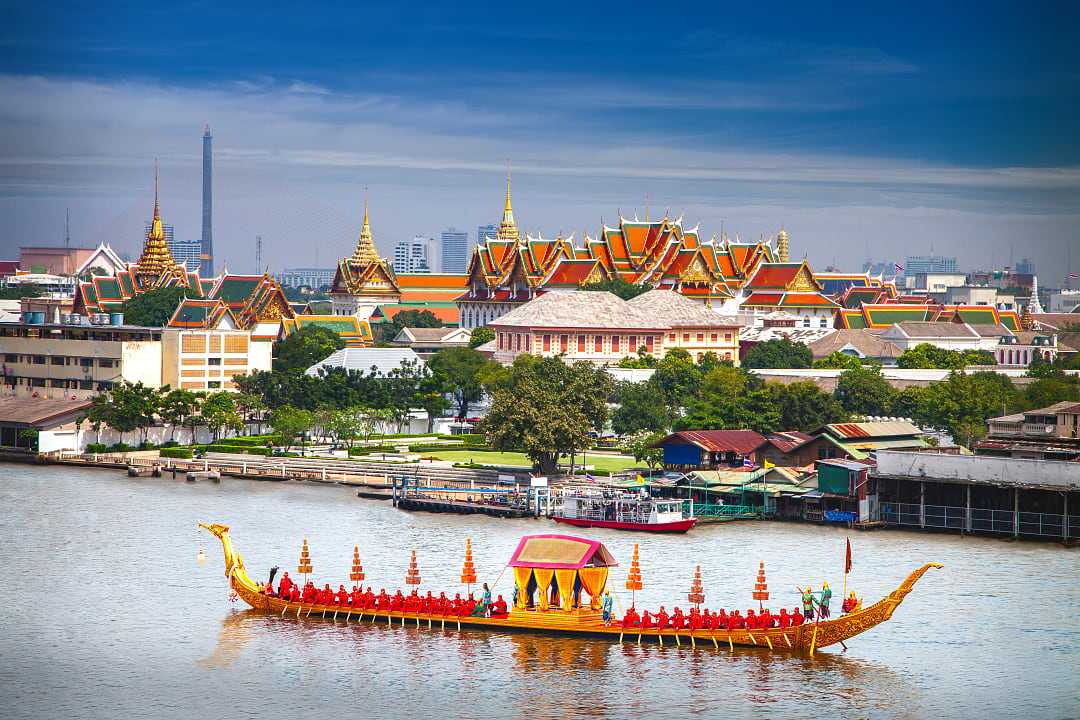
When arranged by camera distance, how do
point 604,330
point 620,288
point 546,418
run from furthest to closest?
point 620,288
point 604,330
point 546,418

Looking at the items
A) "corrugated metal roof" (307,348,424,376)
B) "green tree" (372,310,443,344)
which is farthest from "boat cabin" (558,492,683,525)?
"green tree" (372,310,443,344)

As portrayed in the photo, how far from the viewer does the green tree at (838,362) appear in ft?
260

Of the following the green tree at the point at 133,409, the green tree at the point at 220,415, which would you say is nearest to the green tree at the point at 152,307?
the green tree at the point at 220,415

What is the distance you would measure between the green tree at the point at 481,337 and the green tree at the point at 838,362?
1722cm

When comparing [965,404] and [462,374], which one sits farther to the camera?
[462,374]

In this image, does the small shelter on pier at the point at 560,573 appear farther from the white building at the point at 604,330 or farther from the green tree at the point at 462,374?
the white building at the point at 604,330

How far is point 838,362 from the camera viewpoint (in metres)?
81.8

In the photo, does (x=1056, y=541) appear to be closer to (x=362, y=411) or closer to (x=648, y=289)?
(x=362, y=411)

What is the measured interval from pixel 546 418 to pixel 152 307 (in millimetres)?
60112

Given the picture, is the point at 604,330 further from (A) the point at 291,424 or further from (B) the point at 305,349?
(A) the point at 291,424

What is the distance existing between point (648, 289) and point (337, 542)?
60914 mm

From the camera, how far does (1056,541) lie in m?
44.3

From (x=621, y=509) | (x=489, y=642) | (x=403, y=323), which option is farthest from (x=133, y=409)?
(x=403, y=323)

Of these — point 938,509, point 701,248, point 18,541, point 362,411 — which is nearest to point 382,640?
point 18,541
